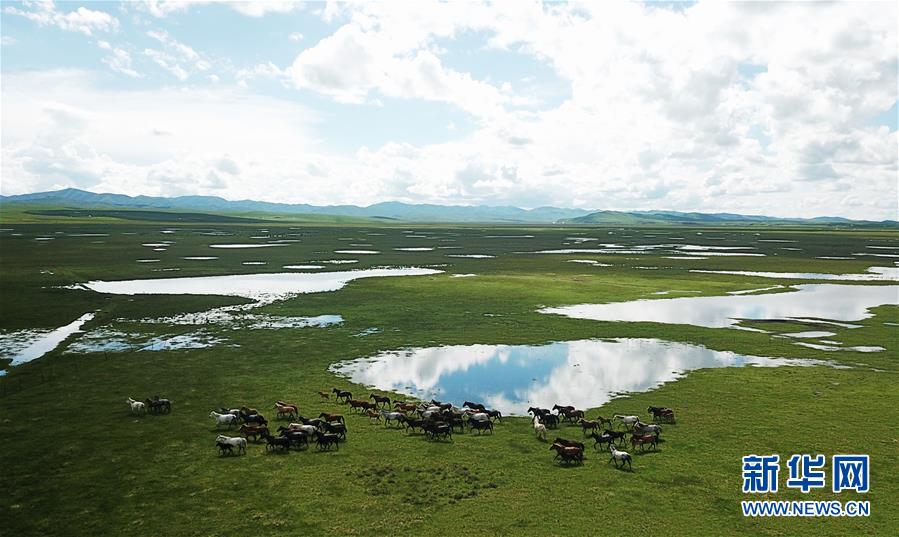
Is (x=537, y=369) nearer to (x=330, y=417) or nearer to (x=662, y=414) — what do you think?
(x=662, y=414)

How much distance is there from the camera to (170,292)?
68.4m

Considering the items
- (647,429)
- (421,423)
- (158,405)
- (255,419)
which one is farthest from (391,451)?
(158,405)

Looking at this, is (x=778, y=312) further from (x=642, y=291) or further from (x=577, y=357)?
(x=577, y=357)

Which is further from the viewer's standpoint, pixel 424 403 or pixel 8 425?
pixel 424 403

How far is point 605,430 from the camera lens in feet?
85.9

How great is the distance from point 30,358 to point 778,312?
6669 centimetres

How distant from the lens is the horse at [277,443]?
24.5m

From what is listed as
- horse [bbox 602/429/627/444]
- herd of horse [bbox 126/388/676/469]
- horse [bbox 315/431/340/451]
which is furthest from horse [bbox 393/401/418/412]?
horse [bbox 602/429/627/444]

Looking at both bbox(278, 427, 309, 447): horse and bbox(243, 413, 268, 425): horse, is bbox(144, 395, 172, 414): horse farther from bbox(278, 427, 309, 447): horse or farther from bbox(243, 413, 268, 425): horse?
bbox(278, 427, 309, 447): horse

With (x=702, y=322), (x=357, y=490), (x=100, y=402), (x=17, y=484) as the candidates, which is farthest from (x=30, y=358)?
(x=702, y=322)

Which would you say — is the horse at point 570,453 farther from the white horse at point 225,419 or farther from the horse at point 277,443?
the white horse at point 225,419

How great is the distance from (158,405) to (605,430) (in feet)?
75.0

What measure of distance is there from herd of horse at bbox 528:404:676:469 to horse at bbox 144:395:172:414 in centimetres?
1908

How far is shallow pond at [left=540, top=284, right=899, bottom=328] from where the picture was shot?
181 ft
